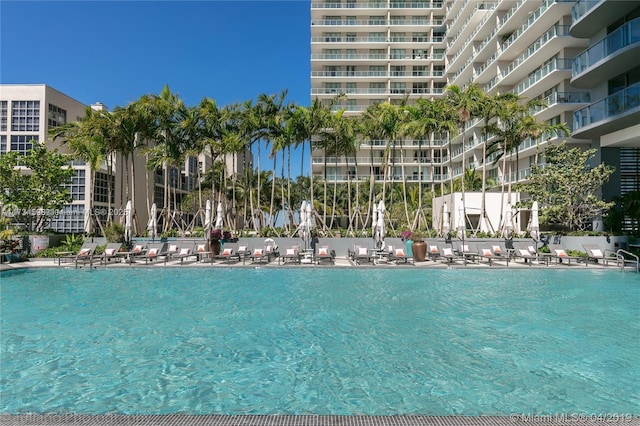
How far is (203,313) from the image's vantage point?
8695 millimetres

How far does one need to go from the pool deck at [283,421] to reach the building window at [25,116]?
1409 inches

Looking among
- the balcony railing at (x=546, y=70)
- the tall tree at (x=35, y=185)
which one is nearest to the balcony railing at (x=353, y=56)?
the balcony railing at (x=546, y=70)

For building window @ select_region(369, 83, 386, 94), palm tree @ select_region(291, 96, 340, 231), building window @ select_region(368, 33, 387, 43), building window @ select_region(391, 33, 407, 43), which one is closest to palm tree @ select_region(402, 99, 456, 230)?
palm tree @ select_region(291, 96, 340, 231)

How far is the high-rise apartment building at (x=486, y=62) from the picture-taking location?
2091 centimetres

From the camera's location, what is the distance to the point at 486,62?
43.3 metres

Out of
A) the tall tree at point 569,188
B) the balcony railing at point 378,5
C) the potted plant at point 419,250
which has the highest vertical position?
the balcony railing at point 378,5

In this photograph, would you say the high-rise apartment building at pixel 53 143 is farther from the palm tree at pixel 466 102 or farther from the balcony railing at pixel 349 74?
the balcony railing at pixel 349 74

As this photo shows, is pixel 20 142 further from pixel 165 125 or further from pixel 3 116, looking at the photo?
pixel 165 125

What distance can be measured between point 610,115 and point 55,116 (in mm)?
40553

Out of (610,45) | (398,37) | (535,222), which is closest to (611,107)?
(610,45)

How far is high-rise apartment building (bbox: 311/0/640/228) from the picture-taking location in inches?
823

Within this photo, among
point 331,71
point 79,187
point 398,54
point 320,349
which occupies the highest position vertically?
point 398,54

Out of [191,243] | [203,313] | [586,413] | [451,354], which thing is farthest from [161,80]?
[586,413]

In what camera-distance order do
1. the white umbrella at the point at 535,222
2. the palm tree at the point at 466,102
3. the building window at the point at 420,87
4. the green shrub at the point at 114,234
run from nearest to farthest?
the white umbrella at the point at 535,222 < the green shrub at the point at 114,234 < the palm tree at the point at 466,102 < the building window at the point at 420,87
